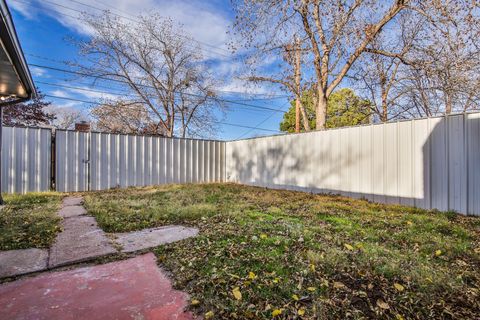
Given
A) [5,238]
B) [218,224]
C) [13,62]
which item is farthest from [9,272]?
[13,62]

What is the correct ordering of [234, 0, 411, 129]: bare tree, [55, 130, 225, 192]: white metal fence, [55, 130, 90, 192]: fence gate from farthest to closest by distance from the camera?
[234, 0, 411, 129]: bare tree < [55, 130, 225, 192]: white metal fence < [55, 130, 90, 192]: fence gate

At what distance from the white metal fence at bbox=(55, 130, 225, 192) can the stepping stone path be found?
360 centimetres

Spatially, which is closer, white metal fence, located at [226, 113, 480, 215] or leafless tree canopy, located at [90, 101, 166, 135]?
white metal fence, located at [226, 113, 480, 215]

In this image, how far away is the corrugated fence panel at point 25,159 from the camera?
5.58 m

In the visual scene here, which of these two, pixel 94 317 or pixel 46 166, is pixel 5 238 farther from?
pixel 46 166

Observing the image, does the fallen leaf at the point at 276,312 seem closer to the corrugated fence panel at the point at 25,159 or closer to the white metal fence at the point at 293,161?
the white metal fence at the point at 293,161

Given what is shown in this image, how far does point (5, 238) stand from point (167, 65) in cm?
1142

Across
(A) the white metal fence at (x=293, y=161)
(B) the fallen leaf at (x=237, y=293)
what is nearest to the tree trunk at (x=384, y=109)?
(A) the white metal fence at (x=293, y=161)

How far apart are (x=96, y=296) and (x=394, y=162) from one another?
509 centimetres

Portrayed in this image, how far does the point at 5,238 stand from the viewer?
98.3 inches

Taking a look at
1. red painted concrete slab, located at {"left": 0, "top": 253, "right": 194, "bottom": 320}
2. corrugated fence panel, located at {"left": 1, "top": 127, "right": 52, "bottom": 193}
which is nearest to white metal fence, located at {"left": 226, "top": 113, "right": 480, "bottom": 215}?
red painted concrete slab, located at {"left": 0, "top": 253, "right": 194, "bottom": 320}

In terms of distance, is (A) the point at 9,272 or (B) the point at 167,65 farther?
(B) the point at 167,65

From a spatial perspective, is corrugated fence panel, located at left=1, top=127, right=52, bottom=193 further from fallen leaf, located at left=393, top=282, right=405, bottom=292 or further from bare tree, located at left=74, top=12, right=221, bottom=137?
fallen leaf, located at left=393, top=282, right=405, bottom=292

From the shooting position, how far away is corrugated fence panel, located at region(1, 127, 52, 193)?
5.58m
